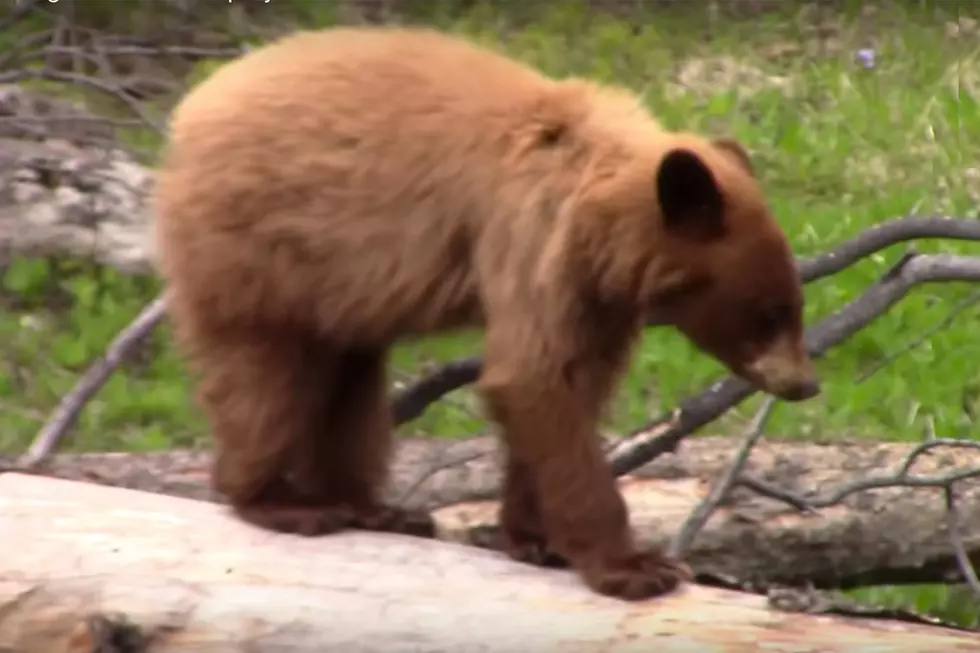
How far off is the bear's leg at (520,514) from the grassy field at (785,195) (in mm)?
1498

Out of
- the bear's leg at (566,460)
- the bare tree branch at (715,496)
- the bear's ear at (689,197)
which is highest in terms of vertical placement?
the bear's ear at (689,197)

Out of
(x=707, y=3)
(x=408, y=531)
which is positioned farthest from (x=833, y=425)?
(x=707, y=3)

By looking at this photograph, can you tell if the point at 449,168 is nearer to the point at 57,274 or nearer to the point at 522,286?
the point at 522,286

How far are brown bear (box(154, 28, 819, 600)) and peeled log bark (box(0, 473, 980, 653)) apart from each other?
0.12m

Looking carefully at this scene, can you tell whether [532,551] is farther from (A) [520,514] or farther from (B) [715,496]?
(B) [715,496]

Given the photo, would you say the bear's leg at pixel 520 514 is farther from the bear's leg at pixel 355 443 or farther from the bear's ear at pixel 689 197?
the bear's ear at pixel 689 197

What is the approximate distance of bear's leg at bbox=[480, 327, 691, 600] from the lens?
3266 mm

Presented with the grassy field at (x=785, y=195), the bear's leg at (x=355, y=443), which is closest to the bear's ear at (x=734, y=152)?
the bear's leg at (x=355, y=443)

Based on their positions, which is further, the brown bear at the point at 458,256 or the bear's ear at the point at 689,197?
the brown bear at the point at 458,256

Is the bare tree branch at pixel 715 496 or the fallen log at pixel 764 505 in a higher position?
the bare tree branch at pixel 715 496

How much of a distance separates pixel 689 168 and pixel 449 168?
0.53m

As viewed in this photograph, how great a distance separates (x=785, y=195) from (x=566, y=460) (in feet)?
16.8

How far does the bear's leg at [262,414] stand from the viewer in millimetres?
3621

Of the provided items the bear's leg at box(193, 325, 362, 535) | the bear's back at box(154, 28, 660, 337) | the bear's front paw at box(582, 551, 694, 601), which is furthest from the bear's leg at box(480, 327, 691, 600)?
the bear's leg at box(193, 325, 362, 535)
